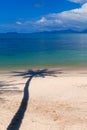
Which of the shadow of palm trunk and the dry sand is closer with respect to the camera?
the shadow of palm trunk

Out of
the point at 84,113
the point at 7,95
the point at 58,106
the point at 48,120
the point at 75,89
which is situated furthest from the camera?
the point at 75,89

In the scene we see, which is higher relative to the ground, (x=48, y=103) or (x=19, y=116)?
(x=19, y=116)

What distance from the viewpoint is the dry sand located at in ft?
Result: 65.9

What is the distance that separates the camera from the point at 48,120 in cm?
2084

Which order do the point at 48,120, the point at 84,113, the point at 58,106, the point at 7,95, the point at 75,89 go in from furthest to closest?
the point at 75,89, the point at 7,95, the point at 58,106, the point at 84,113, the point at 48,120

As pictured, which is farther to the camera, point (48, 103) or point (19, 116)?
point (48, 103)

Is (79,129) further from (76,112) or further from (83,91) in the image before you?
(83,91)

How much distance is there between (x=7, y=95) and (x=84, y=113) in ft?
25.8

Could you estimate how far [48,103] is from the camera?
25625mm

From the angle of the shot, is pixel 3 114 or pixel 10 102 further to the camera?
pixel 10 102

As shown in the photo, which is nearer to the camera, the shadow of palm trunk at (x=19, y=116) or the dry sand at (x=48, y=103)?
the shadow of palm trunk at (x=19, y=116)

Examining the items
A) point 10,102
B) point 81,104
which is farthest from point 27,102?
point 81,104

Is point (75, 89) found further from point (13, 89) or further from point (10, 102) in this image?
point (10, 102)

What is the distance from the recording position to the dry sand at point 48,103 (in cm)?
2009
